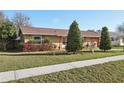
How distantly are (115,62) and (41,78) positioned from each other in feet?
16.2

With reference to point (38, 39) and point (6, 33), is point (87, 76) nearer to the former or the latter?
point (38, 39)

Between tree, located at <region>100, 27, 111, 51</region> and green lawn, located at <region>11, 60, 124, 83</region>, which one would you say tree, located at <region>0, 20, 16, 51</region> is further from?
green lawn, located at <region>11, 60, 124, 83</region>

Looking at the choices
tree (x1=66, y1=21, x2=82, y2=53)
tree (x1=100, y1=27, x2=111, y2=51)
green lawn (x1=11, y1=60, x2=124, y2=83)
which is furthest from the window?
green lawn (x1=11, y1=60, x2=124, y2=83)

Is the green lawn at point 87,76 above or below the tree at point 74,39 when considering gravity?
below

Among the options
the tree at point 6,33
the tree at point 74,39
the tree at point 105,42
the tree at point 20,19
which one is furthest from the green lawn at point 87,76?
the tree at point 20,19

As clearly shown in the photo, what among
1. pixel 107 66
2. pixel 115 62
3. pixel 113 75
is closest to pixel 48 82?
pixel 113 75

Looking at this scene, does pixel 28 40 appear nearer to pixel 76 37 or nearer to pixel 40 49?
pixel 40 49

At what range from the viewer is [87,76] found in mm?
8359

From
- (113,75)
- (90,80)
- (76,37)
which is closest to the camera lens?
(90,80)

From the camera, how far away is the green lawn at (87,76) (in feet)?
25.3

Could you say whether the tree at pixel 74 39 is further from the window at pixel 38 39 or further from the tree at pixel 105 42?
the window at pixel 38 39

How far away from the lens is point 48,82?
745cm
